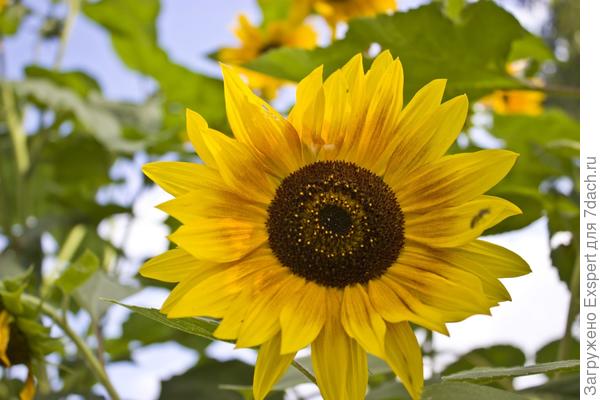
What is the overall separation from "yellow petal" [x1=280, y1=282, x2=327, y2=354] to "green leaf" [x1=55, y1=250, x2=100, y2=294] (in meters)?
0.20

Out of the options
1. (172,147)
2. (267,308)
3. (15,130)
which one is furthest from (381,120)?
(15,130)

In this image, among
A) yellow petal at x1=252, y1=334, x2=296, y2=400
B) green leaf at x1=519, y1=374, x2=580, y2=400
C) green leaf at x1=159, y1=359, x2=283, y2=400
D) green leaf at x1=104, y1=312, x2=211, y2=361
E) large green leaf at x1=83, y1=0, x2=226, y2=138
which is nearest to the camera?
yellow petal at x1=252, y1=334, x2=296, y2=400

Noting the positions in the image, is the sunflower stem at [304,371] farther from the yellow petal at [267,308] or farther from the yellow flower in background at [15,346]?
the yellow flower in background at [15,346]

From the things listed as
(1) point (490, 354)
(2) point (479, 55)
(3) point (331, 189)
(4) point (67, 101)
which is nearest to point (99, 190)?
(4) point (67, 101)

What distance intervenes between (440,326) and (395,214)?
0.28ft

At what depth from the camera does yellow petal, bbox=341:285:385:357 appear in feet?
1.20

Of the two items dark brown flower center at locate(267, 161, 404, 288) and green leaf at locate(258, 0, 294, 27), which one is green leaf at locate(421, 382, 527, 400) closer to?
dark brown flower center at locate(267, 161, 404, 288)

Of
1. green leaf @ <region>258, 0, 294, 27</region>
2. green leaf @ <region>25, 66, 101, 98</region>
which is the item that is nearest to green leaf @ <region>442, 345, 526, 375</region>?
green leaf @ <region>258, 0, 294, 27</region>

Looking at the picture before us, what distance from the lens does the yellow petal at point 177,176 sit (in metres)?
0.41

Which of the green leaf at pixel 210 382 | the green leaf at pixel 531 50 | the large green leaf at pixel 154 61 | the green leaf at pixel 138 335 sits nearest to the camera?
the green leaf at pixel 210 382

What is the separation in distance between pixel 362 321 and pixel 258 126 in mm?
120

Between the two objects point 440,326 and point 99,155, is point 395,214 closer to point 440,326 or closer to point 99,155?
point 440,326

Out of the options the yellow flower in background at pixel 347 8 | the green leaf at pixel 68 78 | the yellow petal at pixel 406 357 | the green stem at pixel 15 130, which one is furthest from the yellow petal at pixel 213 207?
the green leaf at pixel 68 78

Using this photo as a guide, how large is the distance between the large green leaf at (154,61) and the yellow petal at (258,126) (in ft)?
1.95
